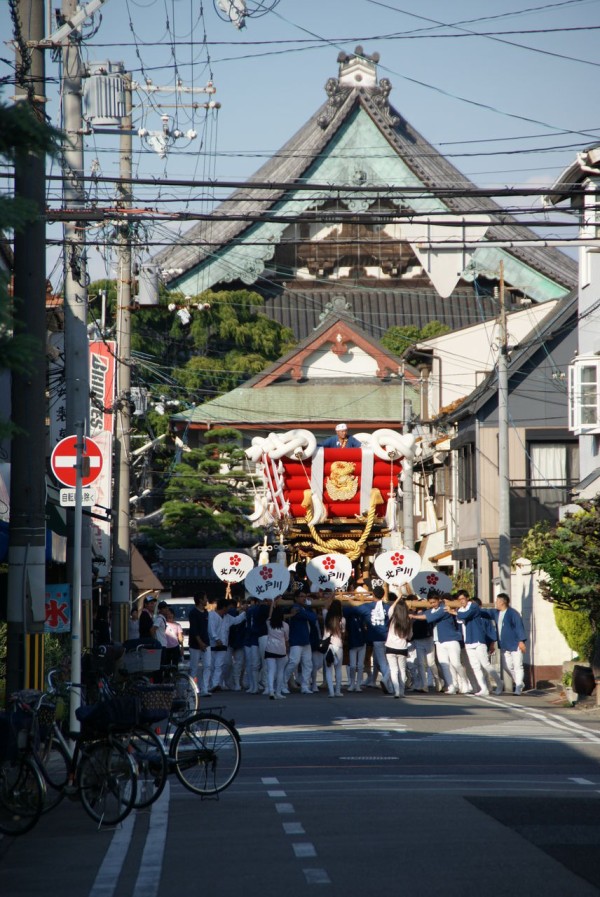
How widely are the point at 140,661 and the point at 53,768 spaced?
2.55m

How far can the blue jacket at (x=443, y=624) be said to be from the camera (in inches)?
938

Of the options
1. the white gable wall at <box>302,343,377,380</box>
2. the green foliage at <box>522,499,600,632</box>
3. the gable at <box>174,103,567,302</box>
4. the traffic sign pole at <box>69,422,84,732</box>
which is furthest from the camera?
the gable at <box>174,103,567,302</box>

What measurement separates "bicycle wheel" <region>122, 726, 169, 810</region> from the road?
192 mm

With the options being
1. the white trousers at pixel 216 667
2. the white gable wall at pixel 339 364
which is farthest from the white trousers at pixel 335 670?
the white gable wall at pixel 339 364

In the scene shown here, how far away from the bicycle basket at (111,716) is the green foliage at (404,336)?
49386 mm

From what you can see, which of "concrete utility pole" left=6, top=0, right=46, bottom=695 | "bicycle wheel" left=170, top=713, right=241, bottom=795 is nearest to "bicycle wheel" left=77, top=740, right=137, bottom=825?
"bicycle wheel" left=170, top=713, right=241, bottom=795

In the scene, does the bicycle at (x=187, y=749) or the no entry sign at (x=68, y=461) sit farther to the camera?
the no entry sign at (x=68, y=461)

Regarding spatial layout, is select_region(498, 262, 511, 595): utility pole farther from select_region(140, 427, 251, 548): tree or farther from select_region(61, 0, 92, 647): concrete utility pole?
select_region(140, 427, 251, 548): tree

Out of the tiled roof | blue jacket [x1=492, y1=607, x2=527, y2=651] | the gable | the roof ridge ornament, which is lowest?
blue jacket [x1=492, y1=607, x2=527, y2=651]

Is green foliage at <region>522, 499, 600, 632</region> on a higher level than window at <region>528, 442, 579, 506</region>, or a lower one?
Result: lower

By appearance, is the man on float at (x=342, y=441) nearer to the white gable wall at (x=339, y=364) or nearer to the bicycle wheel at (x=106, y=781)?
the bicycle wheel at (x=106, y=781)

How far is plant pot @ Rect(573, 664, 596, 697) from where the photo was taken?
70.8 ft

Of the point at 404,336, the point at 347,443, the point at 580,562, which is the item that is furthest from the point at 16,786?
the point at 404,336

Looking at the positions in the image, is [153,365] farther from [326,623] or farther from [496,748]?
[496,748]
